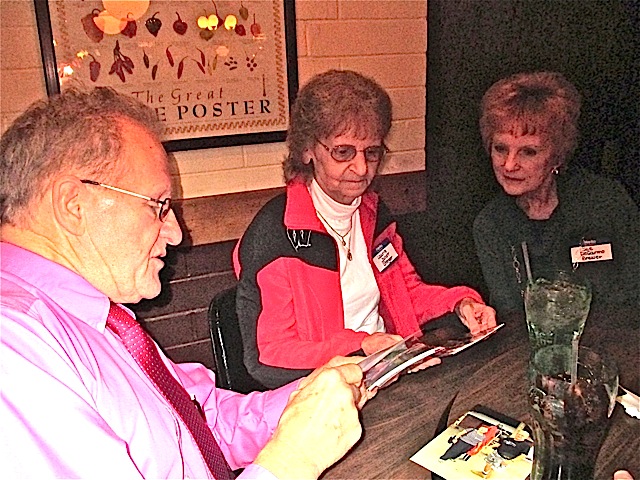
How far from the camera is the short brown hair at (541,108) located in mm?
1370

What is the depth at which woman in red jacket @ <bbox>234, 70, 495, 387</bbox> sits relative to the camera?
4.28ft

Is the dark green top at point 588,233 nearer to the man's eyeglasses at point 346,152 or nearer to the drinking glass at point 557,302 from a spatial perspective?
the drinking glass at point 557,302

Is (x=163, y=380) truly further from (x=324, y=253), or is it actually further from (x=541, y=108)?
(x=541, y=108)

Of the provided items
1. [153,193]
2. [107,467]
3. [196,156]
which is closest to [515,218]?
[196,156]

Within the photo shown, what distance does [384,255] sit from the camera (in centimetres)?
151

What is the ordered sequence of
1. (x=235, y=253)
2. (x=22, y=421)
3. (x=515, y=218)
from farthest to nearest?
1. (x=515, y=218)
2. (x=235, y=253)
3. (x=22, y=421)

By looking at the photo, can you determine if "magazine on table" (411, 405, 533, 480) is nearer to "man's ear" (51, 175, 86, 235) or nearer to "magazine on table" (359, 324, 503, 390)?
"magazine on table" (359, 324, 503, 390)

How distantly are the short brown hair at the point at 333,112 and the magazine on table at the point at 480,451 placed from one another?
0.69m

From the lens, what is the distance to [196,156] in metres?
1.42

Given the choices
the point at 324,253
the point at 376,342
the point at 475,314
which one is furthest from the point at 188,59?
the point at 475,314

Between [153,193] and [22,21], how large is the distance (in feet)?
2.19

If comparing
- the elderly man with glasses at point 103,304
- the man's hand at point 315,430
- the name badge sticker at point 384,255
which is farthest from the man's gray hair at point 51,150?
the name badge sticker at point 384,255

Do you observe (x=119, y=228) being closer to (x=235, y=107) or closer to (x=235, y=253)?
(x=235, y=253)

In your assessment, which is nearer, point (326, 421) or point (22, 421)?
point (22, 421)
